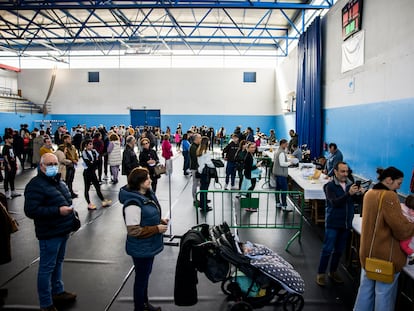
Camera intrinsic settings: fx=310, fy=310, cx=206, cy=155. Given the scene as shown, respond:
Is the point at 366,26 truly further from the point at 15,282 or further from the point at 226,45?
the point at 226,45

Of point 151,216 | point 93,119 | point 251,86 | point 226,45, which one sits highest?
point 226,45

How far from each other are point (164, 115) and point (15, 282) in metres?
20.0

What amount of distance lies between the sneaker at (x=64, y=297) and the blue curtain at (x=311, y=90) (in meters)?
9.64

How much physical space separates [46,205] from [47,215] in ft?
0.37

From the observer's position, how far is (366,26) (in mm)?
7492

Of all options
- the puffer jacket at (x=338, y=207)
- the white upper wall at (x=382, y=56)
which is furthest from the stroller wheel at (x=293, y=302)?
the white upper wall at (x=382, y=56)

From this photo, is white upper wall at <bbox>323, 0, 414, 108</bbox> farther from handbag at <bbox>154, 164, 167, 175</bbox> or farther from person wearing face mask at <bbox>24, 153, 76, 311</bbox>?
person wearing face mask at <bbox>24, 153, 76, 311</bbox>

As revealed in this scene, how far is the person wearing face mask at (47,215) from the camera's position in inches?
119

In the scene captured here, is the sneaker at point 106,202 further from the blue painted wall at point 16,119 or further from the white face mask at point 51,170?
the blue painted wall at point 16,119

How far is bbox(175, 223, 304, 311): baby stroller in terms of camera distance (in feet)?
10.1

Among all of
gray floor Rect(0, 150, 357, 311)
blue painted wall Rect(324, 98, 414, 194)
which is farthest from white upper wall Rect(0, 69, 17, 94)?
blue painted wall Rect(324, 98, 414, 194)

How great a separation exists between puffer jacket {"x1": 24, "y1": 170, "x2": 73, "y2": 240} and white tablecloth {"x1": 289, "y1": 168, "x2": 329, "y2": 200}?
414cm

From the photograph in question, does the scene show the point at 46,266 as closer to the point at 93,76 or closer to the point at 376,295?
the point at 376,295

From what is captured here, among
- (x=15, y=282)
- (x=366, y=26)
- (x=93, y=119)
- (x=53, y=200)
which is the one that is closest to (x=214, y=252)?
(x=53, y=200)
